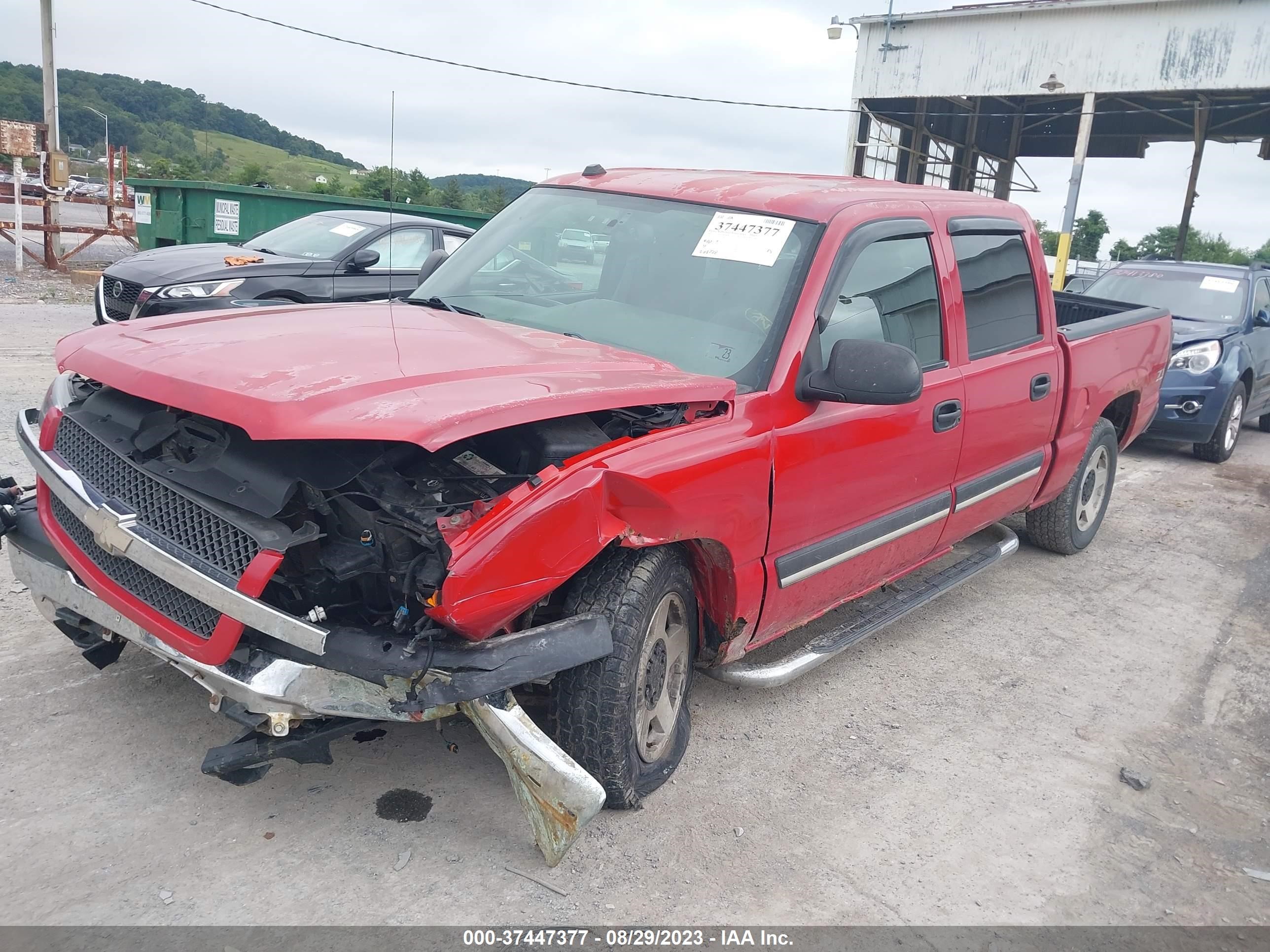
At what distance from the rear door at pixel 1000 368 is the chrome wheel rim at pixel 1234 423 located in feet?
17.2

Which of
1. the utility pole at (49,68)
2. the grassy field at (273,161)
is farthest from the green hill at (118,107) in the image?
the utility pole at (49,68)

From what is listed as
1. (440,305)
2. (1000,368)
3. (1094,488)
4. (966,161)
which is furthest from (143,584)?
(966,161)

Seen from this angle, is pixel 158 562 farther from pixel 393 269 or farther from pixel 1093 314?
pixel 393 269

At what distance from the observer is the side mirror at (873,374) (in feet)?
10.7

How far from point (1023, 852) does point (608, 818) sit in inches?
50.5

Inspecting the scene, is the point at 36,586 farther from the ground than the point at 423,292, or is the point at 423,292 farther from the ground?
the point at 423,292

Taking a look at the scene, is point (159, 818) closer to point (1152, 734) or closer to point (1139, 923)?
point (1139, 923)

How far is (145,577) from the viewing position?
280 cm

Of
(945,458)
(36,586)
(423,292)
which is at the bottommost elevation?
(36,586)

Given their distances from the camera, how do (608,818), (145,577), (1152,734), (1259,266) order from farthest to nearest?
(1259,266) → (1152,734) → (608,818) → (145,577)

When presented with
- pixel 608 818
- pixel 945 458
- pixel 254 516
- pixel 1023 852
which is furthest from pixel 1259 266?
pixel 254 516

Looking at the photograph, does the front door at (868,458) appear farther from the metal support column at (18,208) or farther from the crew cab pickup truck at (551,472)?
the metal support column at (18,208)

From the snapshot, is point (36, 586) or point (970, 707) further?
point (970, 707)

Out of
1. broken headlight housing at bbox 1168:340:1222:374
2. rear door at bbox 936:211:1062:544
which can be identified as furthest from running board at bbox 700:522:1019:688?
broken headlight housing at bbox 1168:340:1222:374
